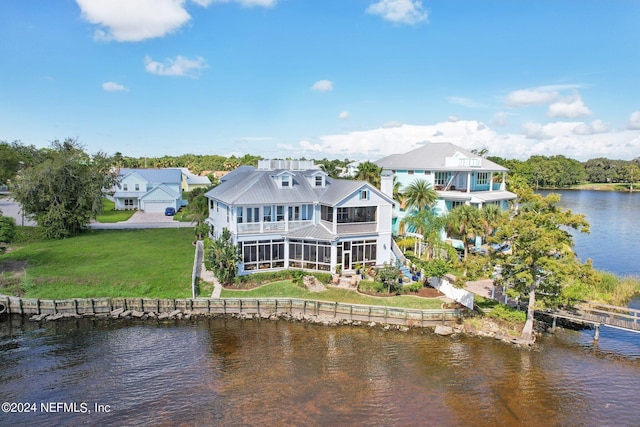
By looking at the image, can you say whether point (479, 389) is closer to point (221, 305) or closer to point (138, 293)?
point (221, 305)

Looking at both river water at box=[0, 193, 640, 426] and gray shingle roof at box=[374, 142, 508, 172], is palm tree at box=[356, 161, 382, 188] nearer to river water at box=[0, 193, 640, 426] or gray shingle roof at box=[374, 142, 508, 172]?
gray shingle roof at box=[374, 142, 508, 172]

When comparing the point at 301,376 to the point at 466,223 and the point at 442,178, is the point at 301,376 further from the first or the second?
the point at 442,178

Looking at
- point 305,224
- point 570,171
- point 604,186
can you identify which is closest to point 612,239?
point 305,224

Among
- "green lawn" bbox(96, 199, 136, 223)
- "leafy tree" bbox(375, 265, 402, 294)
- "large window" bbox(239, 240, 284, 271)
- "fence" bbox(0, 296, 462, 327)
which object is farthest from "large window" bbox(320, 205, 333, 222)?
"green lawn" bbox(96, 199, 136, 223)

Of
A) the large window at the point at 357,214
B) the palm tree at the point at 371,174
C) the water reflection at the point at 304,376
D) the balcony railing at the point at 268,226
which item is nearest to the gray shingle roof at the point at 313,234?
the balcony railing at the point at 268,226

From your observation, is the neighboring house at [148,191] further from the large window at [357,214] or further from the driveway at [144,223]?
the large window at [357,214]

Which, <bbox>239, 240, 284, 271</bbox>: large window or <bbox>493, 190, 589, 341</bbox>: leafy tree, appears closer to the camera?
<bbox>493, 190, 589, 341</bbox>: leafy tree
